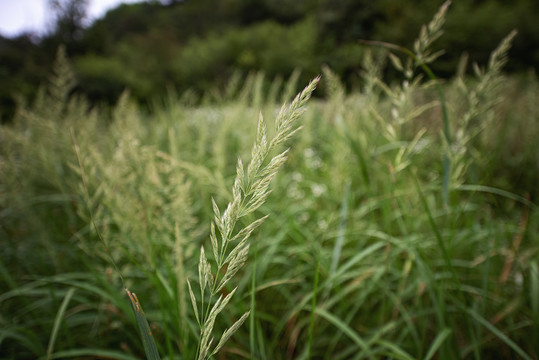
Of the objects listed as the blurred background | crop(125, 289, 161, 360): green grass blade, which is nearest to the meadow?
crop(125, 289, 161, 360): green grass blade

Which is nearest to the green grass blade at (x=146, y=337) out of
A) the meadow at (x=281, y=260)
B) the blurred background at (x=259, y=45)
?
the meadow at (x=281, y=260)

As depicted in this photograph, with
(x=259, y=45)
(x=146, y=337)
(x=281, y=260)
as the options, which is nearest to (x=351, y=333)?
(x=281, y=260)

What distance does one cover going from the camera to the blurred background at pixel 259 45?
7258 millimetres

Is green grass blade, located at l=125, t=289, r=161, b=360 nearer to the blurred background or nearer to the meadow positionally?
the meadow

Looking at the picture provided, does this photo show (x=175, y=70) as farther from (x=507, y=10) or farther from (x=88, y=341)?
(x=88, y=341)

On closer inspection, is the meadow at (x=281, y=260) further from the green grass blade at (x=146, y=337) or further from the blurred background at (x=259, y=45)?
the blurred background at (x=259, y=45)

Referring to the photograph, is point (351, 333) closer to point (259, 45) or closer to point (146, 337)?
point (146, 337)

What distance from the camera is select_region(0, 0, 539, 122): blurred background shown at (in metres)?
7.26

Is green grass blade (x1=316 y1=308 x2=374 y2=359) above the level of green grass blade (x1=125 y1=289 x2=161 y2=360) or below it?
below

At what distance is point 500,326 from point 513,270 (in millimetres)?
334

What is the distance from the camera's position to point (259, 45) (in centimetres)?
1198

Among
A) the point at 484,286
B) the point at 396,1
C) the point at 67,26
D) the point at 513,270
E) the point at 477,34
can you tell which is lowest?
the point at 513,270

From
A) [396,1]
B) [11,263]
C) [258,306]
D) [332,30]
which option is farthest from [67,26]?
[258,306]

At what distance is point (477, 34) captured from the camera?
721 cm
